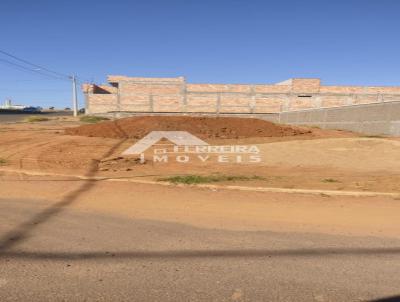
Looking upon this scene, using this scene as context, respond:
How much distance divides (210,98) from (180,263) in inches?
1581

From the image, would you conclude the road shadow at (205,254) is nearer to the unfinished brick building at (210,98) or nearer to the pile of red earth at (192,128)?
the pile of red earth at (192,128)

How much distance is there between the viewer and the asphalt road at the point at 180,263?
309 cm

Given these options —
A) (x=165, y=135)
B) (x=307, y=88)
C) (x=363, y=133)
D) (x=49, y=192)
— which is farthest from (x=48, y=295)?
(x=307, y=88)

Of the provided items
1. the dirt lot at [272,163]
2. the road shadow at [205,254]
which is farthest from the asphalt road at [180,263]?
the dirt lot at [272,163]

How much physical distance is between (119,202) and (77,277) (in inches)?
118

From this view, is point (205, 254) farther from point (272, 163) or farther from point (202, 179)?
point (272, 163)

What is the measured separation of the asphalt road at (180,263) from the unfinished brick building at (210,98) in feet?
126

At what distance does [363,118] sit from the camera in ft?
65.6

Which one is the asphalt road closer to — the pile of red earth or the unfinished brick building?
the pile of red earth

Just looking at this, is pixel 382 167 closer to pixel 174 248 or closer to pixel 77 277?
pixel 174 248

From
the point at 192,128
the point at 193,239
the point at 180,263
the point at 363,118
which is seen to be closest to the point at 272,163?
the point at 193,239

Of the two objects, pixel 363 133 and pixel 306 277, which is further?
pixel 363 133

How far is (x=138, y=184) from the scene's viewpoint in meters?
7.90

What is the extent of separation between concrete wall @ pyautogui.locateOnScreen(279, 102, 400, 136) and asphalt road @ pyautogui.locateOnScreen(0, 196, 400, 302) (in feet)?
48.9
